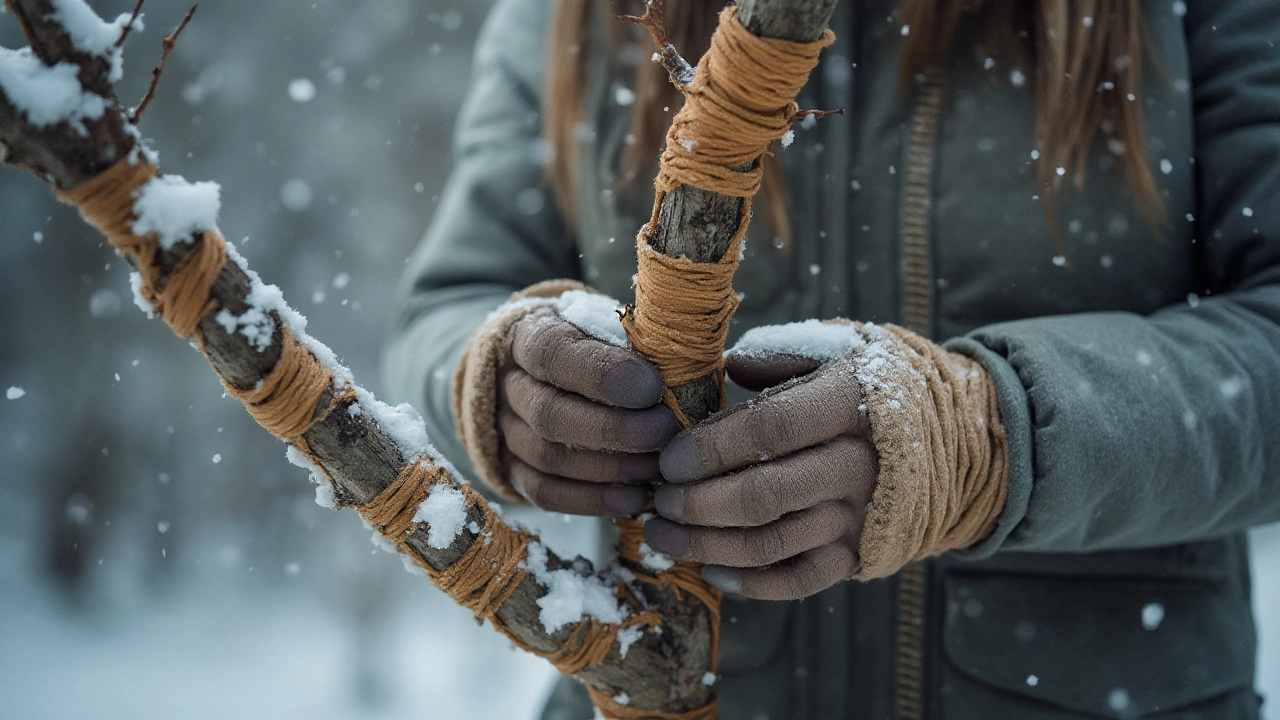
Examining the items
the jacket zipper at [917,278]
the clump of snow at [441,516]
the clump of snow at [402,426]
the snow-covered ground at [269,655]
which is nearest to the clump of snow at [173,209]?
the clump of snow at [402,426]

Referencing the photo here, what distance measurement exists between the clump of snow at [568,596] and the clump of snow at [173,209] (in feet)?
1.59

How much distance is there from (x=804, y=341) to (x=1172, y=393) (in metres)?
0.45

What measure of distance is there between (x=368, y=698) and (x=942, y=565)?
4.13 metres

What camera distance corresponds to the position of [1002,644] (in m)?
1.08

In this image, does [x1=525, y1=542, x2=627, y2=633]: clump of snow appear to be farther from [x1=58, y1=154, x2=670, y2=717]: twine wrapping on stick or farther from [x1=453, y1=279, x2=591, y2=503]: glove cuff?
[x1=453, y1=279, x2=591, y2=503]: glove cuff

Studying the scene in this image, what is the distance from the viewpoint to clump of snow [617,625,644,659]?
89 centimetres

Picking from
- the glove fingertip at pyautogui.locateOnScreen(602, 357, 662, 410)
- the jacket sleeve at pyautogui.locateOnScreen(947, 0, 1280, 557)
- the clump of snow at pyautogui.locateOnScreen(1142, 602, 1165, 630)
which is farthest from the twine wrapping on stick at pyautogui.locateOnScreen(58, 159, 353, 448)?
the clump of snow at pyautogui.locateOnScreen(1142, 602, 1165, 630)

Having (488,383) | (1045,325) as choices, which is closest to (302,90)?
(488,383)

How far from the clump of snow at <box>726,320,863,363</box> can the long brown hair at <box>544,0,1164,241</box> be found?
1.05 ft

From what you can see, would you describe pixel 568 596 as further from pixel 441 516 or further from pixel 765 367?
pixel 765 367

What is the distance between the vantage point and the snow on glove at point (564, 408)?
0.80 metres

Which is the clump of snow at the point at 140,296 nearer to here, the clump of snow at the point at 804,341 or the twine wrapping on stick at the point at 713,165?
the twine wrapping on stick at the point at 713,165

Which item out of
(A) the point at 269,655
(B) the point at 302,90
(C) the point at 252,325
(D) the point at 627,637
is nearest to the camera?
(C) the point at 252,325

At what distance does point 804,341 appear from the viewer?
0.84 m
